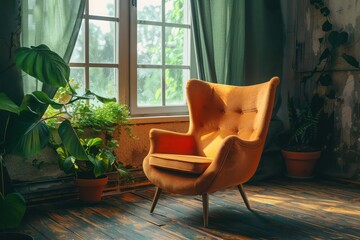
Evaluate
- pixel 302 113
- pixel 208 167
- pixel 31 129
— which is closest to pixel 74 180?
pixel 31 129

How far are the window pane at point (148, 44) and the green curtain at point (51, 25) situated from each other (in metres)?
0.73

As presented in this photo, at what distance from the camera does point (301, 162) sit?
4.10 metres

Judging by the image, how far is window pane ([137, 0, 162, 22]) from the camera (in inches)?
148

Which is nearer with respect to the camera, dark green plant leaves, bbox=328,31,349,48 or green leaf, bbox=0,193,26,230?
green leaf, bbox=0,193,26,230

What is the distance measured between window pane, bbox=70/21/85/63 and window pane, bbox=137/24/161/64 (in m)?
0.49

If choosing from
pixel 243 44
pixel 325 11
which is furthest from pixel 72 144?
pixel 325 11

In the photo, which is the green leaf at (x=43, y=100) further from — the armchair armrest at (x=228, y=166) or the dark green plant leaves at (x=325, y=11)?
the dark green plant leaves at (x=325, y=11)

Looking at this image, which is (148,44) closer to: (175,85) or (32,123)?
(175,85)

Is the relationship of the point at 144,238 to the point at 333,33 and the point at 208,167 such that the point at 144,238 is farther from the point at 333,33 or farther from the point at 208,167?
the point at 333,33

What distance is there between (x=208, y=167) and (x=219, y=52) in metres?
1.56

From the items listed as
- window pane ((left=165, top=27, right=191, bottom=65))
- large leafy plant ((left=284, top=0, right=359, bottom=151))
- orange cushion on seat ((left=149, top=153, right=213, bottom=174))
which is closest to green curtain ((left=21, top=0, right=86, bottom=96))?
orange cushion on seat ((left=149, top=153, right=213, bottom=174))

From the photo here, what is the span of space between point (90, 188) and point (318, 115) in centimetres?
215

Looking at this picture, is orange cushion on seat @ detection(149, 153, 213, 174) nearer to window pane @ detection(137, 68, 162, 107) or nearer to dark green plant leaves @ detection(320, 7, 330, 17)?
window pane @ detection(137, 68, 162, 107)

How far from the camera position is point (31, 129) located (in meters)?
2.47
